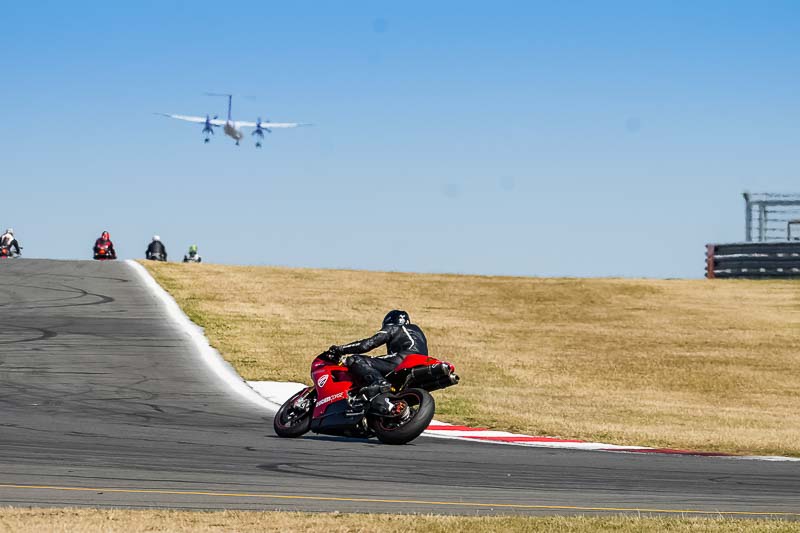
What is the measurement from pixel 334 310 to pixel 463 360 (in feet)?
23.1

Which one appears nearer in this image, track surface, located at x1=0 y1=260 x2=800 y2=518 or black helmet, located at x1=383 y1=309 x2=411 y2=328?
track surface, located at x1=0 y1=260 x2=800 y2=518

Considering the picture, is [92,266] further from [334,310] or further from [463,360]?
[463,360]

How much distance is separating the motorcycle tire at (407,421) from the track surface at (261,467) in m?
0.17

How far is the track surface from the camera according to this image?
870 centimetres

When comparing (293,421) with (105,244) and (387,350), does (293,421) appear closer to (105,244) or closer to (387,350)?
(387,350)

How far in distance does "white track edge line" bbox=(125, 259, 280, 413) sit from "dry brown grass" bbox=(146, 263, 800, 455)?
29cm

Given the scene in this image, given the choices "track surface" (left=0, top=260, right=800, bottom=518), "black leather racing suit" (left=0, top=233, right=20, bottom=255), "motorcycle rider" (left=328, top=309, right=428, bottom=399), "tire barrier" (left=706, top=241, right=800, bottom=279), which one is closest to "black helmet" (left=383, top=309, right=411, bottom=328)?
"motorcycle rider" (left=328, top=309, right=428, bottom=399)

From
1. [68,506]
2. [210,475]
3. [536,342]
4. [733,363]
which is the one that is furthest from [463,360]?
[68,506]

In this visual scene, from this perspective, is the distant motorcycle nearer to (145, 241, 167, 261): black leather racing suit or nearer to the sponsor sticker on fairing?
(145, 241, 167, 261): black leather racing suit

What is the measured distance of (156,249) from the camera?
1679 inches

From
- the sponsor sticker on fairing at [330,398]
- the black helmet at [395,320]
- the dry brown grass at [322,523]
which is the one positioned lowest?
the dry brown grass at [322,523]

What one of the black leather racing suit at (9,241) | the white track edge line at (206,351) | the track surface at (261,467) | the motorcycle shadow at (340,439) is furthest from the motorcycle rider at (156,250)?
the motorcycle shadow at (340,439)

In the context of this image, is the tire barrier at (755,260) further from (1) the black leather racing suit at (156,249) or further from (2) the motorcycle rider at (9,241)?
(2) the motorcycle rider at (9,241)

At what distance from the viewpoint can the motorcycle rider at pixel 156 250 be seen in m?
42.4
